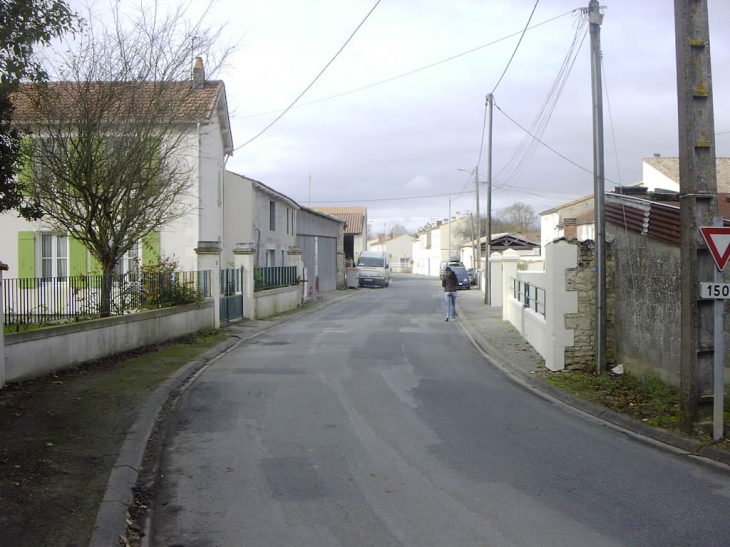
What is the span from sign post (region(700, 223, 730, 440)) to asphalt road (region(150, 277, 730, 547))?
0.71m

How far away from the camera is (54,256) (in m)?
22.0

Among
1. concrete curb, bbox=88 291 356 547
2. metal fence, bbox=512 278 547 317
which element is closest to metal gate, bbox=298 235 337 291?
metal fence, bbox=512 278 547 317

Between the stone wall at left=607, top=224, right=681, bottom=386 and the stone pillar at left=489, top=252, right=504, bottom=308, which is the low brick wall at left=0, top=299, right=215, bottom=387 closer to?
the stone wall at left=607, top=224, right=681, bottom=386

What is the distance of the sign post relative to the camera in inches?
278

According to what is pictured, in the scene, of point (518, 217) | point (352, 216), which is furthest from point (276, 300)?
point (518, 217)

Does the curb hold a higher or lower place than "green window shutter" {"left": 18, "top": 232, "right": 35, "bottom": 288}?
lower

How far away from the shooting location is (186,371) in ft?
38.7

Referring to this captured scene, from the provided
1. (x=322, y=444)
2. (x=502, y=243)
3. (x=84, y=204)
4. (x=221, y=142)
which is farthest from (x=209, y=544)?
(x=502, y=243)

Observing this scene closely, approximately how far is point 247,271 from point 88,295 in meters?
8.60

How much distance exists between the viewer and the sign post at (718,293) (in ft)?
23.2

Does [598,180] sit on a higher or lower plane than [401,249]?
lower

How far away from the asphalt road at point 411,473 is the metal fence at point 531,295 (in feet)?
11.4

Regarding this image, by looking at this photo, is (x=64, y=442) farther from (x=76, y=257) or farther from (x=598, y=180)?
(x=76, y=257)

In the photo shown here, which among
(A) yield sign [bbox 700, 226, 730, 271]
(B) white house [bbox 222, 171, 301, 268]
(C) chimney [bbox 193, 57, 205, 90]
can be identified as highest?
(C) chimney [bbox 193, 57, 205, 90]
